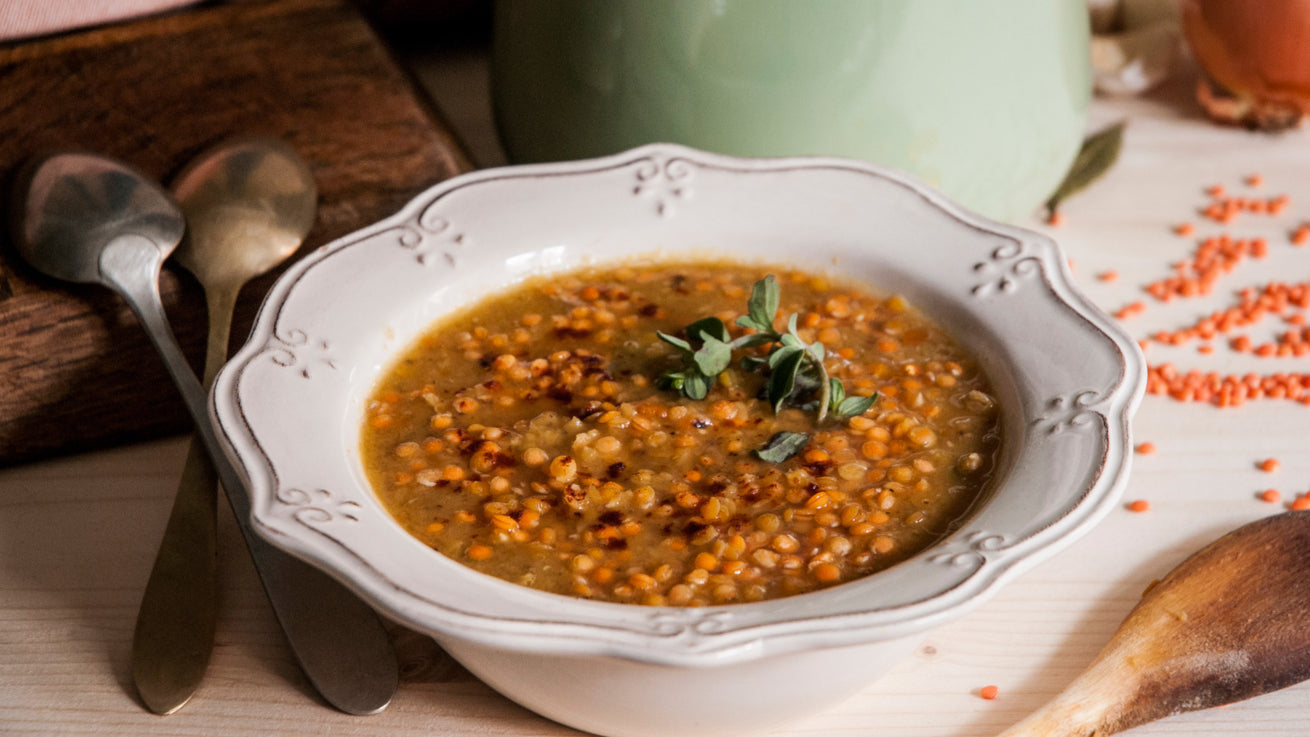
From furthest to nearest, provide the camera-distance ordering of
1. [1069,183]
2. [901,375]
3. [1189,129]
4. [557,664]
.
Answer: [1189,129] < [1069,183] < [901,375] < [557,664]

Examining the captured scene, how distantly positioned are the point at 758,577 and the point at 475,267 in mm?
569

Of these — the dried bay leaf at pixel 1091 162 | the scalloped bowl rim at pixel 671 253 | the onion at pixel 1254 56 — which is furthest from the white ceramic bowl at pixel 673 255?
the onion at pixel 1254 56

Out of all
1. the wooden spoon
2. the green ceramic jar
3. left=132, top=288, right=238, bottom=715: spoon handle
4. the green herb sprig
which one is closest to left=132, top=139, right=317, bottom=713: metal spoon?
left=132, top=288, right=238, bottom=715: spoon handle

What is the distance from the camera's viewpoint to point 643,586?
1.04 metres

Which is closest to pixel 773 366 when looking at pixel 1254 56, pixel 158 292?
pixel 158 292

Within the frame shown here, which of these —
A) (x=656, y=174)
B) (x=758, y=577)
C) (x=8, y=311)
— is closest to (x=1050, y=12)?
(x=656, y=174)

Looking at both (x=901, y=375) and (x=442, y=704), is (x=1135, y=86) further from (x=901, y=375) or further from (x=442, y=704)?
(x=442, y=704)

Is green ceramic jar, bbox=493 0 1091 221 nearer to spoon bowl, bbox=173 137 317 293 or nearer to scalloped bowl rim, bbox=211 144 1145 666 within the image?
scalloped bowl rim, bbox=211 144 1145 666

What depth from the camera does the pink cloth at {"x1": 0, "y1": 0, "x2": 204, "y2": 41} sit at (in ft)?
5.60

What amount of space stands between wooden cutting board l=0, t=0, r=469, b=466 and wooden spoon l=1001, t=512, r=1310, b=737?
1060 millimetres

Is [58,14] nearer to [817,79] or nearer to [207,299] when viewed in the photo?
[207,299]

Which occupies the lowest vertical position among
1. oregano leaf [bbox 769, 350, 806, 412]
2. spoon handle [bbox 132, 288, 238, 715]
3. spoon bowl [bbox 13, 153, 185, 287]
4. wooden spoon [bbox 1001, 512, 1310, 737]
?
spoon handle [bbox 132, 288, 238, 715]

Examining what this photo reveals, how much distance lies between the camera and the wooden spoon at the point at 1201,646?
1104 millimetres

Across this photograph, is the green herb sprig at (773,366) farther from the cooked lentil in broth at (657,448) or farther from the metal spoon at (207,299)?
the metal spoon at (207,299)
